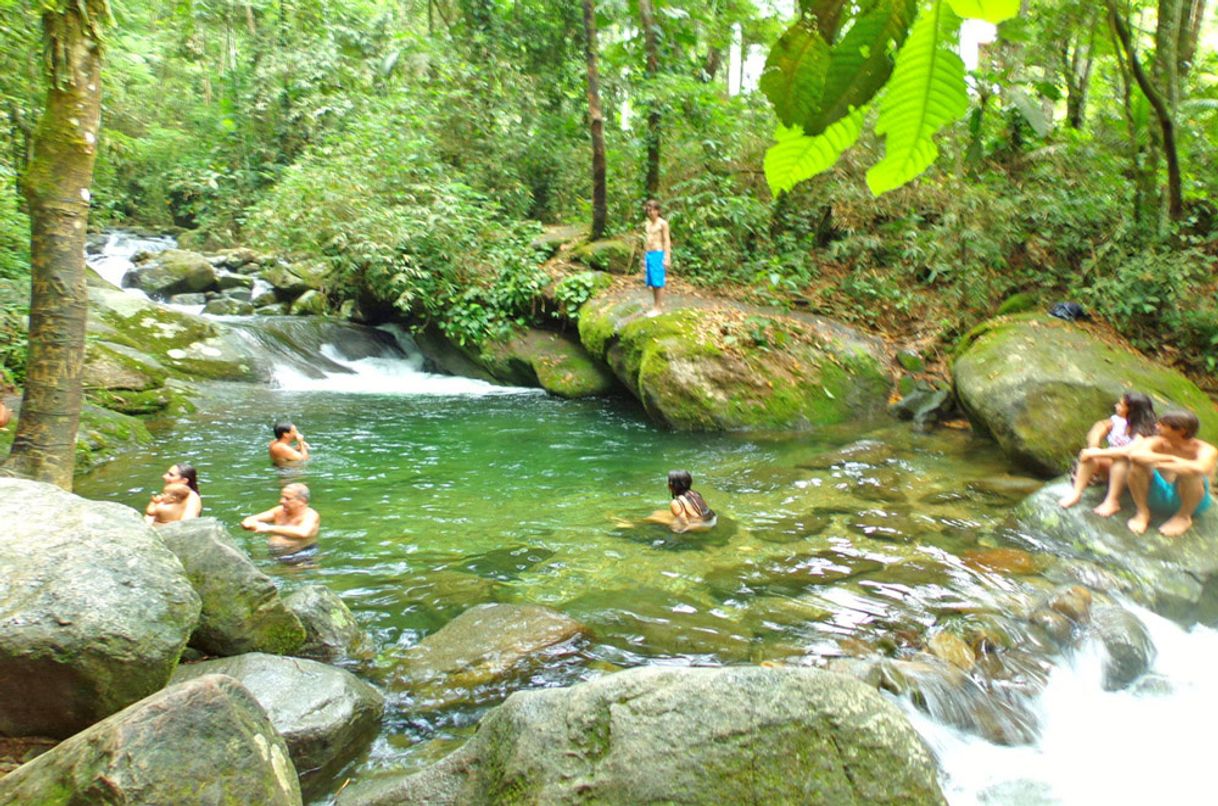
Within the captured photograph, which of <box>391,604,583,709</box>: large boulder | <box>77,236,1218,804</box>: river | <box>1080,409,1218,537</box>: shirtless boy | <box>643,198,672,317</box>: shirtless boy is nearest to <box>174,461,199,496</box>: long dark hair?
<box>77,236,1218,804</box>: river

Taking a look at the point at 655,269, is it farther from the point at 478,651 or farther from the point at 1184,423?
the point at 478,651

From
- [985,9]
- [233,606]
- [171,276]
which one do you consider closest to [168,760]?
[233,606]

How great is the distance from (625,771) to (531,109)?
54.6 feet

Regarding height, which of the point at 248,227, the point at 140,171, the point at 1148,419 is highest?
the point at 140,171

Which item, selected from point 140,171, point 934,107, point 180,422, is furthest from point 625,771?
point 140,171

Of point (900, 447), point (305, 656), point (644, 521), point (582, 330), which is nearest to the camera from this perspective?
point (305, 656)

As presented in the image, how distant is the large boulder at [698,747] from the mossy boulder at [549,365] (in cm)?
1031

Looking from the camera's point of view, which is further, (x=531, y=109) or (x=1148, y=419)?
(x=531, y=109)

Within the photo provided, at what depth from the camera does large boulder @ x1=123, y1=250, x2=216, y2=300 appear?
18.4m

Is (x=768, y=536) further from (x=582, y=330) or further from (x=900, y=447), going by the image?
(x=582, y=330)

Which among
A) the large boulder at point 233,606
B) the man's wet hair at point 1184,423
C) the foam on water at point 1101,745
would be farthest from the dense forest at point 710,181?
the large boulder at point 233,606

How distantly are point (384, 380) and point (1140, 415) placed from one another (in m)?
12.3

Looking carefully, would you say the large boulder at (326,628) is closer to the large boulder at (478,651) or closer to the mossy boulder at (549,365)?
the large boulder at (478,651)

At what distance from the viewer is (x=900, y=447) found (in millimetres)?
9438
